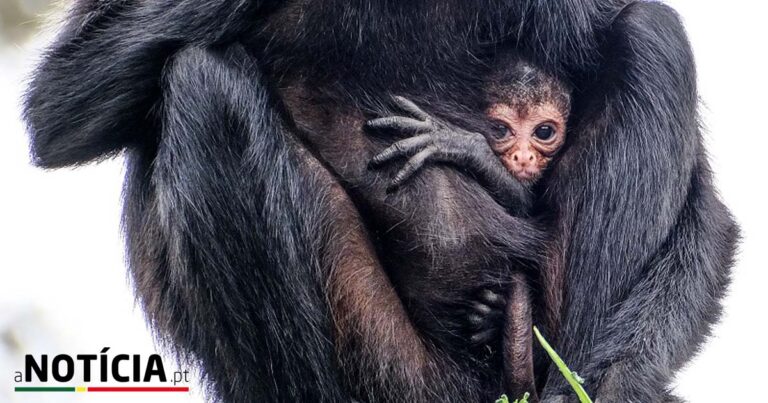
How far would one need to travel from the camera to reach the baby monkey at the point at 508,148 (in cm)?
369

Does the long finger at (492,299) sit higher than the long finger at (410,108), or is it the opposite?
the long finger at (410,108)

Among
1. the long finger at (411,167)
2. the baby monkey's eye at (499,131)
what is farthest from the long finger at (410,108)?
the baby monkey's eye at (499,131)

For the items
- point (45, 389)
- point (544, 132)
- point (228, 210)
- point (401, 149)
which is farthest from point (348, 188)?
point (45, 389)

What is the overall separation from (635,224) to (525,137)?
465 millimetres

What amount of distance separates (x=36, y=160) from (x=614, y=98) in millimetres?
1929

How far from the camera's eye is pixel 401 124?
3.69 meters

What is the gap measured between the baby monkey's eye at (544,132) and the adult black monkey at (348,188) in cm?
8

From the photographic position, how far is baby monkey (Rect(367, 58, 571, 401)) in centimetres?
369

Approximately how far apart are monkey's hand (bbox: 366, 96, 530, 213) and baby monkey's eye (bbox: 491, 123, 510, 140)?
0.32ft

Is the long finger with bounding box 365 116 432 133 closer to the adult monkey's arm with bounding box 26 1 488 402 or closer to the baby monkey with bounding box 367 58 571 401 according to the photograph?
the baby monkey with bounding box 367 58 571 401

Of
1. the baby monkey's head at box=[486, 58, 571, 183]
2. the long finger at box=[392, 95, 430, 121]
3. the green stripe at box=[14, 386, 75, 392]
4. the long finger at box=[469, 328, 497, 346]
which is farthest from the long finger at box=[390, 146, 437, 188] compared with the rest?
the green stripe at box=[14, 386, 75, 392]

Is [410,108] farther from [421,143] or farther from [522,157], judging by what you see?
[522,157]

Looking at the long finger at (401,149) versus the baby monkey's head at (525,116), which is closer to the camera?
the long finger at (401,149)

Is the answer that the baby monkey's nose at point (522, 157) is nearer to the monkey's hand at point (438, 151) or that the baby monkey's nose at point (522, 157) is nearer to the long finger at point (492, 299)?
the monkey's hand at point (438, 151)
